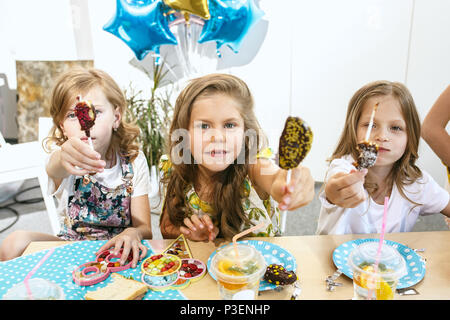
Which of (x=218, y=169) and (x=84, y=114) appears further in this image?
(x=218, y=169)

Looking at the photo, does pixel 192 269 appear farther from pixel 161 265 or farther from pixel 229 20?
pixel 229 20

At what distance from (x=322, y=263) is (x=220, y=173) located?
524mm

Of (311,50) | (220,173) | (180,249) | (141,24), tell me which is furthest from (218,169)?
(311,50)

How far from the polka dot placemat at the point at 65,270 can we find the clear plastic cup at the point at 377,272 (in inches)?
18.1

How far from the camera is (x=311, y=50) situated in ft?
10.2

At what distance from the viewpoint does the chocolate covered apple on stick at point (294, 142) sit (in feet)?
2.59

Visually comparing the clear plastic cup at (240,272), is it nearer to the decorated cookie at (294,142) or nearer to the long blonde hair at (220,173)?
the decorated cookie at (294,142)

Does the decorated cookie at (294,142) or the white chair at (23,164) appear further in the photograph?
the white chair at (23,164)

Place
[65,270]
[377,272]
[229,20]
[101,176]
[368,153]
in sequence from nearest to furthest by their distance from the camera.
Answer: [377,272] → [368,153] → [65,270] → [101,176] → [229,20]

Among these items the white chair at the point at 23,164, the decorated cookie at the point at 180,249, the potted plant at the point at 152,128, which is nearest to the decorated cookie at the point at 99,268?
the decorated cookie at the point at 180,249

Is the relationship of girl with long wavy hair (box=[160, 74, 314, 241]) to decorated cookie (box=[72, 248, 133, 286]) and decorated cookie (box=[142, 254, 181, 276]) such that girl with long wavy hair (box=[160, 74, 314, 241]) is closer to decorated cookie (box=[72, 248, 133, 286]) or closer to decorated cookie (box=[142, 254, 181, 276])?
decorated cookie (box=[142, 254, 181, 276])

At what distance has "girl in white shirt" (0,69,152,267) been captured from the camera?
54.9 inches

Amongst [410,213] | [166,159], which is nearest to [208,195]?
[166,159]
